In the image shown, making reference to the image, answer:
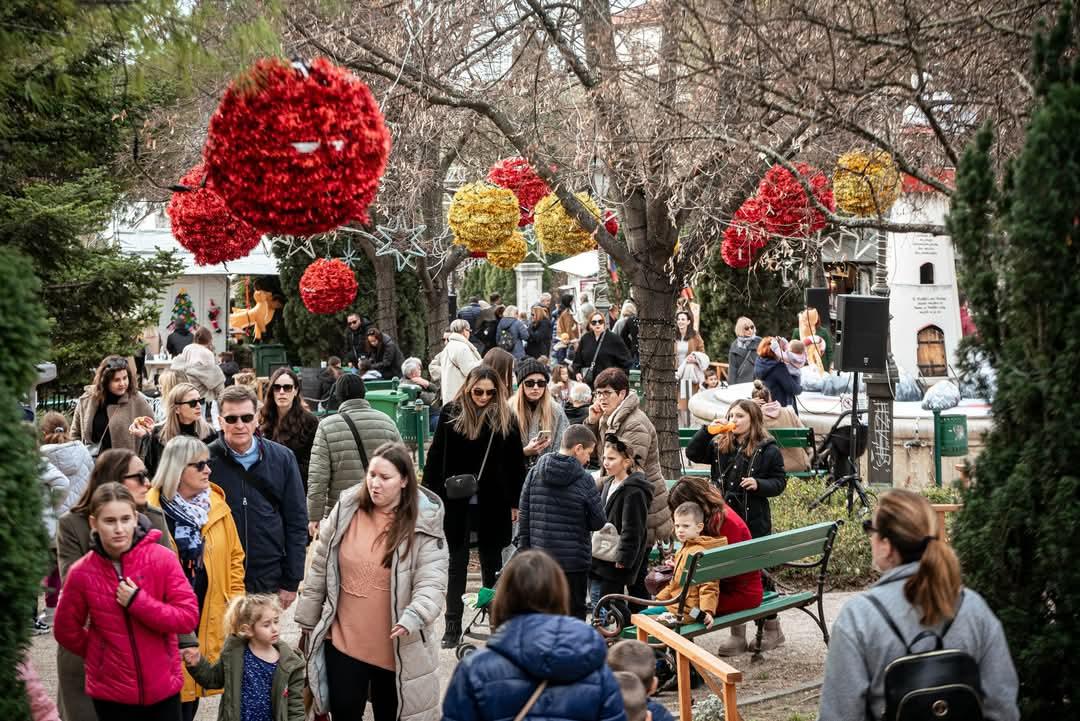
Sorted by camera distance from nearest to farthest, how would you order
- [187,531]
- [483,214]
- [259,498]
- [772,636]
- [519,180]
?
[187,531]
[259,498]
[772,636]
[519,180]
[483,214]

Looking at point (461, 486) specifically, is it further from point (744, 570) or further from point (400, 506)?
point (400, 506)

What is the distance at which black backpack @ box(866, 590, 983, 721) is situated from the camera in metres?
4.05

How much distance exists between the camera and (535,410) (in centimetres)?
930

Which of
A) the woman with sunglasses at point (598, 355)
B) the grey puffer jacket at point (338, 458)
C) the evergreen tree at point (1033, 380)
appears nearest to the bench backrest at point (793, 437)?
the woman with sunglasses at point (598, 355)

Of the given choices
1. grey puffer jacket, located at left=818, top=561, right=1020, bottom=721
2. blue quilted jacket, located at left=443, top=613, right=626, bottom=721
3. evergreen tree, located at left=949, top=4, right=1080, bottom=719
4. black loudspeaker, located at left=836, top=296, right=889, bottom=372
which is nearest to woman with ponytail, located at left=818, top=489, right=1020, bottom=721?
grey puffer jacket, located at left=818, top=561, right=1020, bottom=721

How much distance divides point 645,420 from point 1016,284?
4311 millimetres

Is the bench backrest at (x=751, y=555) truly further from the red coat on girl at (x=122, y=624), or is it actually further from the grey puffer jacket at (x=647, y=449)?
the red coat on girl at (x=122, y=624)

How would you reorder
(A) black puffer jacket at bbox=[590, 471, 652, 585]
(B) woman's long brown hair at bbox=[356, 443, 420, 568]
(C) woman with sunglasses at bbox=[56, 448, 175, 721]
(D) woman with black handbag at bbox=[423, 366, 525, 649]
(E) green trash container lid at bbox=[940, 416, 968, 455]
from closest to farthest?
(C) woman with sunglasses at bbox=[56, 448, 175, 721] < (B) woman's long brown hair at bbox=[356, 443, 420, 568] < (A) black puffer jacket at bbox=[590, 471, 652, 585] < (D) woman with black handbag at bbox=[423, 366, 525, 649] < (E) green trash container lid at bbox=[940, 416, 968, 455]

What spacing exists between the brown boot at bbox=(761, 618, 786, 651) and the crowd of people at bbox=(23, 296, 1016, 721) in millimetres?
16

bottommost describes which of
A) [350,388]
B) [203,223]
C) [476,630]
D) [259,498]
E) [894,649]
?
[476,630]

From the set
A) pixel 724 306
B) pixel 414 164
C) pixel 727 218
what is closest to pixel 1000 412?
pixel 727 218

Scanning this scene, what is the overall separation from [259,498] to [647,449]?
8.71ft

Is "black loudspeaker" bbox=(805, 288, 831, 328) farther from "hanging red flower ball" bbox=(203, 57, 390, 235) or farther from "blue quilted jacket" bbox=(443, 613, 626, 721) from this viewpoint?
"blue quilted jacket" bbox=(443, 613, 626, 721)

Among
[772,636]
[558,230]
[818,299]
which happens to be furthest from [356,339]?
[772,636]
